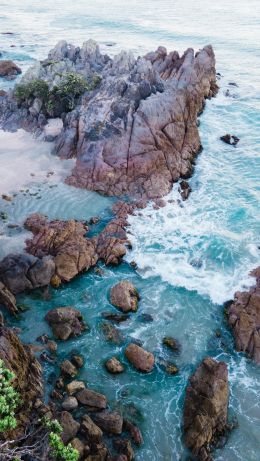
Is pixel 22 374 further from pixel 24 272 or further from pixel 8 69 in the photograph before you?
pixel 8 69

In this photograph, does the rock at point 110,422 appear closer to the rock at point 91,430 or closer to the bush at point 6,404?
the rock at point 91,430

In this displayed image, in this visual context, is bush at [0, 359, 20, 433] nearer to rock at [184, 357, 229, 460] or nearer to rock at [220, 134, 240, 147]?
rock at [184, 357, 229, 460]

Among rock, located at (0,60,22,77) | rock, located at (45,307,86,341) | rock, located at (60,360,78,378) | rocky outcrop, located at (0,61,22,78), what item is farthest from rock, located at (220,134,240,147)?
rock, located at (0,60,22,77)

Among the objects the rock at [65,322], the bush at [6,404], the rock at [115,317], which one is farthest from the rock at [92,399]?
the bush at [6,404]

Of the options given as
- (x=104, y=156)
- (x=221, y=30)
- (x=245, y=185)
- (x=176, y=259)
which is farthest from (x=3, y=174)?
(x=221, y=30)

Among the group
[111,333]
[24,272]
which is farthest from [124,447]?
[24,272]

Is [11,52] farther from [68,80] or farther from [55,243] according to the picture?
[55,243]
